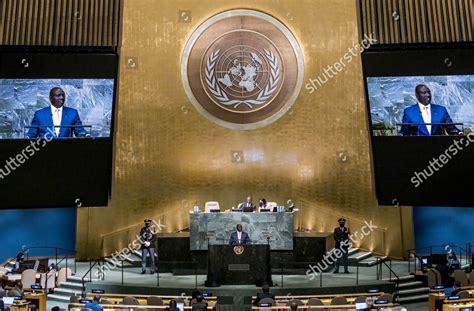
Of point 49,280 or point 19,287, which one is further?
point 49,280

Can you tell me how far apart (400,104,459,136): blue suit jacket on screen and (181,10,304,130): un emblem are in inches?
239

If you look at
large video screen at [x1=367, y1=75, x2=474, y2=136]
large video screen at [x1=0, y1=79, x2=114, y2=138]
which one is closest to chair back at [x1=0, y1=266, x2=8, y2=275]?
large video screen at [x1=0, y1=79, x2=114, y2=138]

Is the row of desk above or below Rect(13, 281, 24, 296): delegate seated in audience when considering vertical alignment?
below

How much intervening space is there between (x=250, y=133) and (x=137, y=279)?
6118mm

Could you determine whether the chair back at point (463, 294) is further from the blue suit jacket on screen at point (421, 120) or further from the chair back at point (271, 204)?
the chair back at point (271, 204)

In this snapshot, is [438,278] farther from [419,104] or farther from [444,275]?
[419,104]

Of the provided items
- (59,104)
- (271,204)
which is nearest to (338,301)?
(271,204)

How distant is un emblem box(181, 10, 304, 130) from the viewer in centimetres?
2003

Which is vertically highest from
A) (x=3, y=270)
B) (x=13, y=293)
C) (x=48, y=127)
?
(x=48, y=127)

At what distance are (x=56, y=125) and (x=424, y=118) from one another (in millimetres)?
8024

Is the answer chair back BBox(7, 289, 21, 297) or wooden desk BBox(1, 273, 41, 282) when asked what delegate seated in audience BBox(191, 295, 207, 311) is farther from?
wooden desk BBox(1, 273, 41, 282)

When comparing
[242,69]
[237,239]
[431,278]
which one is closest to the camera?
[431,278]

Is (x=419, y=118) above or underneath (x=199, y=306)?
above

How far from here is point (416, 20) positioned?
47.8ft
